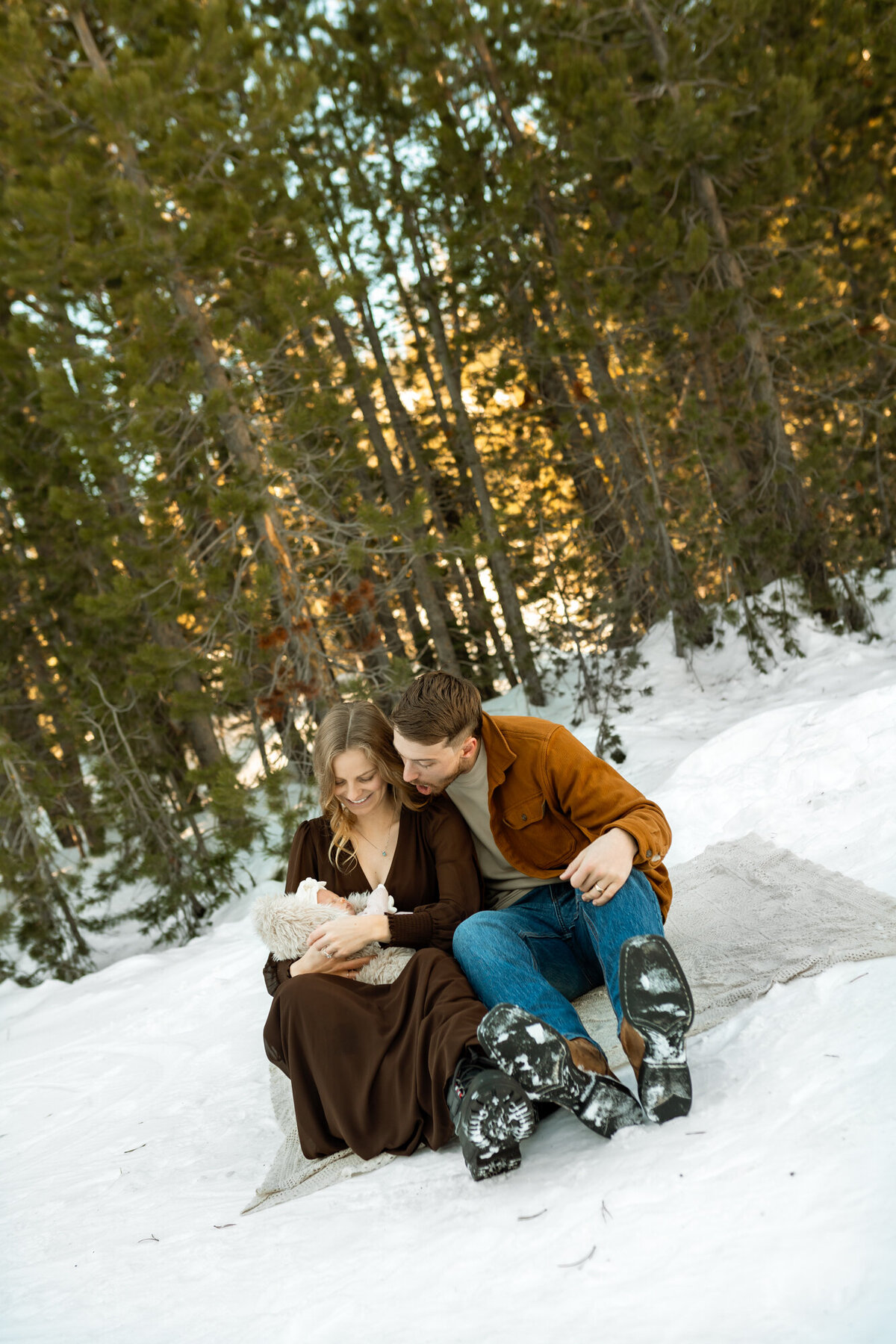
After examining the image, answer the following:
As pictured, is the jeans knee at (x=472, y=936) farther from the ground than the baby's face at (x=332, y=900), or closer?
closer

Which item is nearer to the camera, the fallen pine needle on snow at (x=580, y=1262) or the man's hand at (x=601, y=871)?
the fallen pine needle on snow at (x=580, y=1262)

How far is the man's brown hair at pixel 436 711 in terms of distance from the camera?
7.73 feet

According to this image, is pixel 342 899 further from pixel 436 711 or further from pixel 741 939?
pixel 741 939

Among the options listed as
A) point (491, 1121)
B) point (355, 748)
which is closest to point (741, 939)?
point (491, 1121)

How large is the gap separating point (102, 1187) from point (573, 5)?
9.18m

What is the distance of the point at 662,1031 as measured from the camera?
1893mm

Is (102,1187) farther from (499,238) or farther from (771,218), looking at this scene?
(771,218)

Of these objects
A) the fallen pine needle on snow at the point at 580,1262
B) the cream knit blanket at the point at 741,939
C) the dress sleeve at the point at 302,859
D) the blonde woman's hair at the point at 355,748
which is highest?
the blonde woman's hair at the point at 355,748

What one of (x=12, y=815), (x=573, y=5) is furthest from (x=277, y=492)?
(x=573, y=5)

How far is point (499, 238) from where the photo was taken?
870cm

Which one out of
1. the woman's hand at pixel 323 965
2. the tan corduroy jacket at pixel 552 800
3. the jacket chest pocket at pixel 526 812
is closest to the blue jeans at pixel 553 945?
the tan corduroy jacket at pixel 552 800

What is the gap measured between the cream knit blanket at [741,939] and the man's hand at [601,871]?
0.53 meters

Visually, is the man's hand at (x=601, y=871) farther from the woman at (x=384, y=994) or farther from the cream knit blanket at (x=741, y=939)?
the cream knit blanket at (x=741, y=939)

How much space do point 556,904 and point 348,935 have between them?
61 cm
